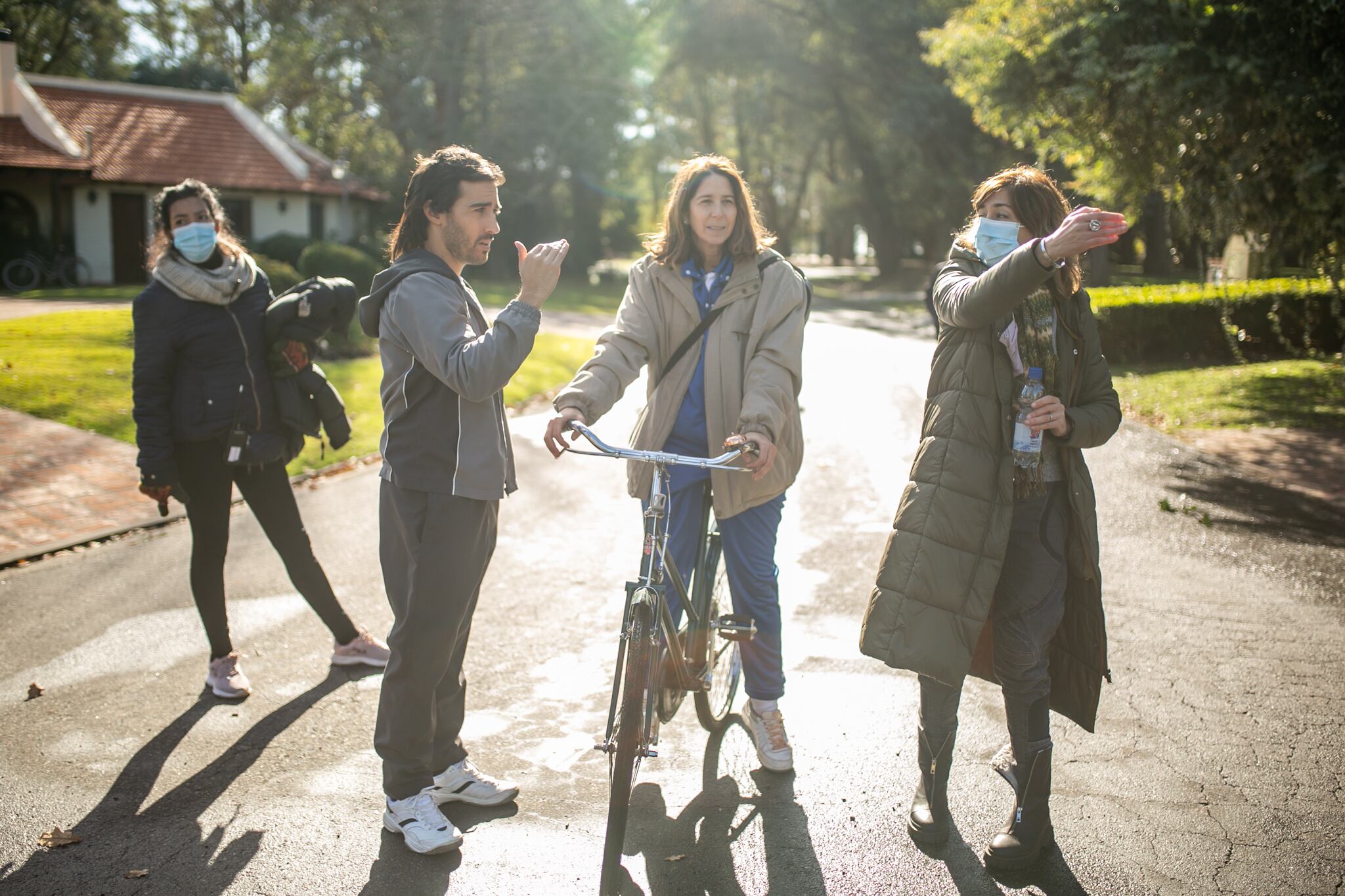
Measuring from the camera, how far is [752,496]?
3.98 m

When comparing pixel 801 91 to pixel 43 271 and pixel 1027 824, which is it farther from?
pixel 1027 824

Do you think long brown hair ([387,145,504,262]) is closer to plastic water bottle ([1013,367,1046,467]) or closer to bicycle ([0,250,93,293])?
plastic water bottle ([1013,367,1046,467])

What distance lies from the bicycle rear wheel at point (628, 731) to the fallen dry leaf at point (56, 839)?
69.5 inches

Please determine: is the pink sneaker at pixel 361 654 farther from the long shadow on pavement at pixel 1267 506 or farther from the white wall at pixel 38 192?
the white wall at pixel 38 192

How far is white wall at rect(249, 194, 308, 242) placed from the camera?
109 feet

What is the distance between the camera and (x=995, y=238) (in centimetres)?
342

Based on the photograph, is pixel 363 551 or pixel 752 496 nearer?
pixel 752 496

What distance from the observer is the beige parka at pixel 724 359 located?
12.9 feet

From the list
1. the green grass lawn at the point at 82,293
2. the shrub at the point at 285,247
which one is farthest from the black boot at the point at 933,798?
the shrub at the point at 285,247

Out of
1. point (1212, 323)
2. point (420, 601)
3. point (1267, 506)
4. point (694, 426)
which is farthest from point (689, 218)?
point (1212, 323)

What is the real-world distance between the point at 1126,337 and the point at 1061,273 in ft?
48.6

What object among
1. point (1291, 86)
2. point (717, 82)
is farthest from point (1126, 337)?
point (717, 82)

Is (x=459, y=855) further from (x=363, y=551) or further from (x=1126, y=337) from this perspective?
(x=1126, y=337)

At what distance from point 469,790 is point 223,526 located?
180cm
